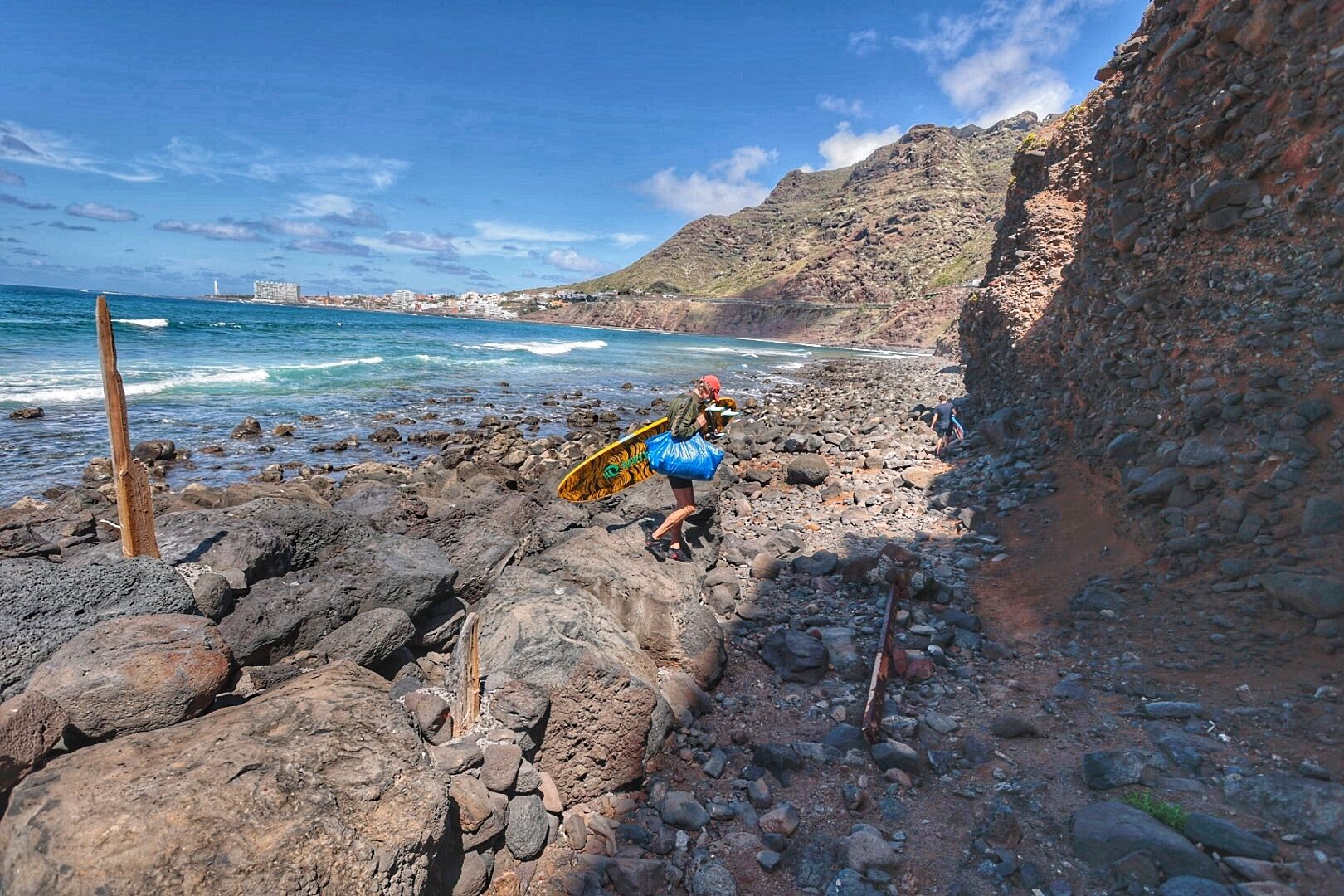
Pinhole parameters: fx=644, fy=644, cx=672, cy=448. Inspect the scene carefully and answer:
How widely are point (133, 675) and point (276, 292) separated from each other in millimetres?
225909

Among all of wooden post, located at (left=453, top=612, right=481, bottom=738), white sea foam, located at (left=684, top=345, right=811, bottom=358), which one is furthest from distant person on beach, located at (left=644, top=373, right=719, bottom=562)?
white sea foam, located at (left=684, top=345, right=811, bottom=358)

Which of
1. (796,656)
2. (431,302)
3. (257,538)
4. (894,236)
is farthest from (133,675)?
(431,302)

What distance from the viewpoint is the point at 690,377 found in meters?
38.1

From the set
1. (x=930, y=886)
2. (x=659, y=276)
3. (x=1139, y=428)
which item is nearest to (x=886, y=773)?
(x=930, y=886)

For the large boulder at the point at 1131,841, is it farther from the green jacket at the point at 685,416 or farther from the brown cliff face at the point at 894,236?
the brown cliff face at the point at 894,236

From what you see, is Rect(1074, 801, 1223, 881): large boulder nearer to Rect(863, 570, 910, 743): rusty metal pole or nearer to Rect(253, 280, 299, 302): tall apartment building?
Rect(863, 570, 910, 743): rusty metal pole

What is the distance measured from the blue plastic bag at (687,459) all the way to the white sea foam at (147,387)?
802 inches

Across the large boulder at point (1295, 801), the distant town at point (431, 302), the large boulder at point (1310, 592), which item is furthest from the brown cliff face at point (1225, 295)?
the distant town at point (431, 302)

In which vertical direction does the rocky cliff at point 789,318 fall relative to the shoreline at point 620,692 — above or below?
above

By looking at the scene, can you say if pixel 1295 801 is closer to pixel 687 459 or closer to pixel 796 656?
pixel 796 656

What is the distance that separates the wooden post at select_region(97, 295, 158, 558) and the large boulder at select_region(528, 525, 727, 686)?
3.17m

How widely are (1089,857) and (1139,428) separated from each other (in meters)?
5.71

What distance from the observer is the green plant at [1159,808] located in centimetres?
329

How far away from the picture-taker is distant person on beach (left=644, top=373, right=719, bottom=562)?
701cm
